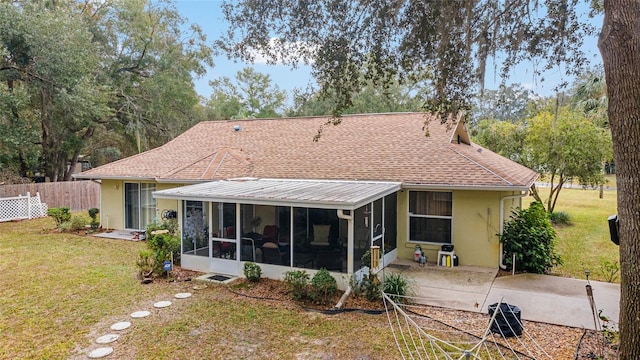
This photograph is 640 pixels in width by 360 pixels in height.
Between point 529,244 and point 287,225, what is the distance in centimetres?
658

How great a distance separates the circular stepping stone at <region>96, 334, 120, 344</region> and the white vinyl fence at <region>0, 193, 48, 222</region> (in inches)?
664

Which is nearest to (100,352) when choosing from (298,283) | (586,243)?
(298,283)

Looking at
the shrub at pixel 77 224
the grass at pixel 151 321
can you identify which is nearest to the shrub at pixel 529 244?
the grass at pixel 151 321

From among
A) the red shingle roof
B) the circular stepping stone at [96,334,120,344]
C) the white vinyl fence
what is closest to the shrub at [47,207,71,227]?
the red shingle roof

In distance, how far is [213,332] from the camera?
6.89 m

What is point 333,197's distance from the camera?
902 cm

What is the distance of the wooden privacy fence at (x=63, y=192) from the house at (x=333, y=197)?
683 centimetres

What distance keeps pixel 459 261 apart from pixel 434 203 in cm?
177

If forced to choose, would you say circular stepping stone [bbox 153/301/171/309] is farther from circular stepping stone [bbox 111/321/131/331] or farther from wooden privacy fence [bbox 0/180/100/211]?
wooden privacy fence [bbox 0/180/100/211]

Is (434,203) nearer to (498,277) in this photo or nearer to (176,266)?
(498,277)

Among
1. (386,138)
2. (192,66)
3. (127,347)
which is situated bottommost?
(127,347)

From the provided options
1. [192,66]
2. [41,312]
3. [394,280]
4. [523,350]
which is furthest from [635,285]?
[192,66]

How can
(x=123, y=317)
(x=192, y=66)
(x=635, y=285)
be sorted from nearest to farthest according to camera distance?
(x=635, y=285) → (x=123, y=317) → (x=192, y=66)

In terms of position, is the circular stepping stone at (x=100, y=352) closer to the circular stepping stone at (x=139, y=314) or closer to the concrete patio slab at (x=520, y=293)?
the circular stepping stone at (x=139, y=314)
